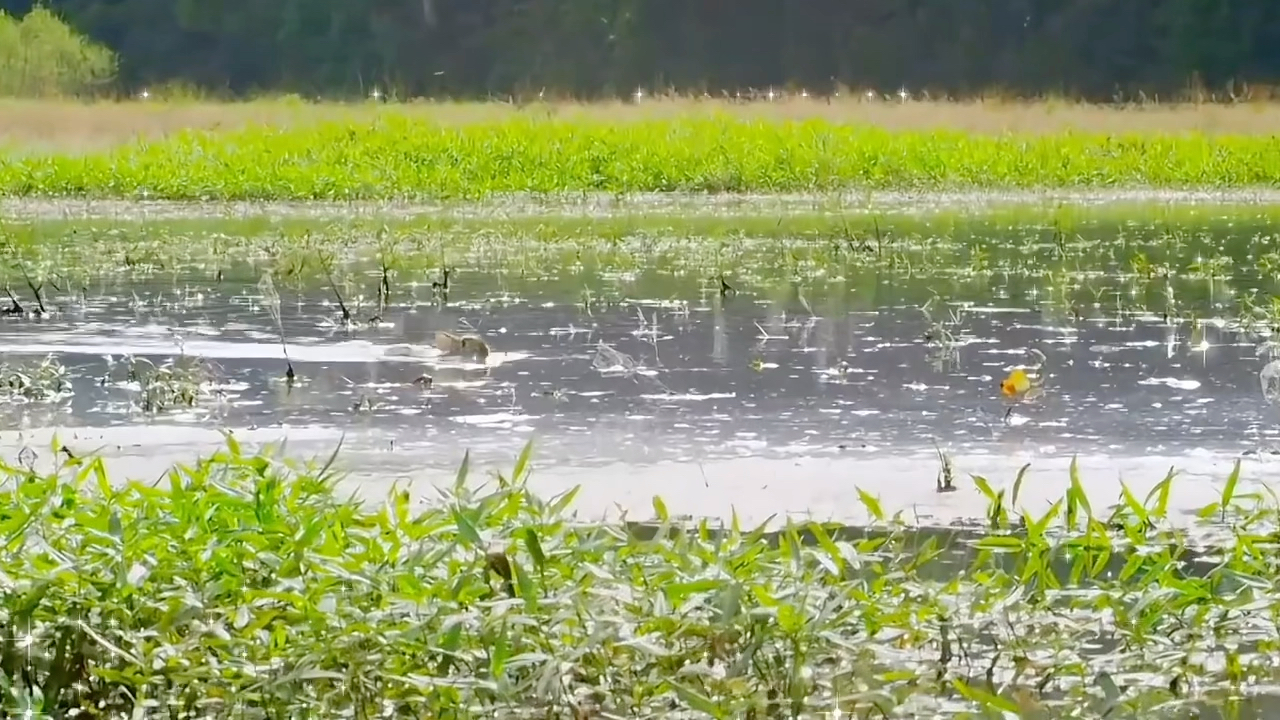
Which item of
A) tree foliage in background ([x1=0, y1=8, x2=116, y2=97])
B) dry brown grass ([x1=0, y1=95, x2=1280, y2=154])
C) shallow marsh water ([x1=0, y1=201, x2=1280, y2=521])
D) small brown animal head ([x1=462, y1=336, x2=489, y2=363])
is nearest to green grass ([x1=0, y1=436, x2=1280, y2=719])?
shallow marsh water ([x1=0, y1=201, x2=1280, y2=521])

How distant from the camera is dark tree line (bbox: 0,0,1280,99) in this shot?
24109mm

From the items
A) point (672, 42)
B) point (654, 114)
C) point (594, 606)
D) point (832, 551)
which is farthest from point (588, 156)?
point (672, 42)

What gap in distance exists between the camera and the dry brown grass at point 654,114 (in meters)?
16.7

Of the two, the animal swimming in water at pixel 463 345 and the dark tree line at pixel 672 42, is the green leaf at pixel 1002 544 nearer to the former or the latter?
the animal swimming in water at pixel 463 345

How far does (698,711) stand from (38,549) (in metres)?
0.97

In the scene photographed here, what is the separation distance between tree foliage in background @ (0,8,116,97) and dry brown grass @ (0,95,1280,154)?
6.71 feet

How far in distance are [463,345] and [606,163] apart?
8447 mm

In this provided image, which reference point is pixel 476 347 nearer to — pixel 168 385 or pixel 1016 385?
pixel 168 385

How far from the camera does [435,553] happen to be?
276 centimetres

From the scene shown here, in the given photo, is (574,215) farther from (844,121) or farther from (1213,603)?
(1213,603)

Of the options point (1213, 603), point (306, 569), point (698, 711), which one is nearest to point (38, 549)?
point (306, 569)

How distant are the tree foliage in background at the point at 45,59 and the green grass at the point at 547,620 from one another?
1864 cm

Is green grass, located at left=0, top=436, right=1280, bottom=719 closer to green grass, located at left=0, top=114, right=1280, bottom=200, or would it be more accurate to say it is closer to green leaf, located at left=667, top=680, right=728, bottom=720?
green leaf, located at left=667, top=680, right=728, bottom=720

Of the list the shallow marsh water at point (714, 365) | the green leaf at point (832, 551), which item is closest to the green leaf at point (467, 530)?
the green leaf at point (832, 551)
